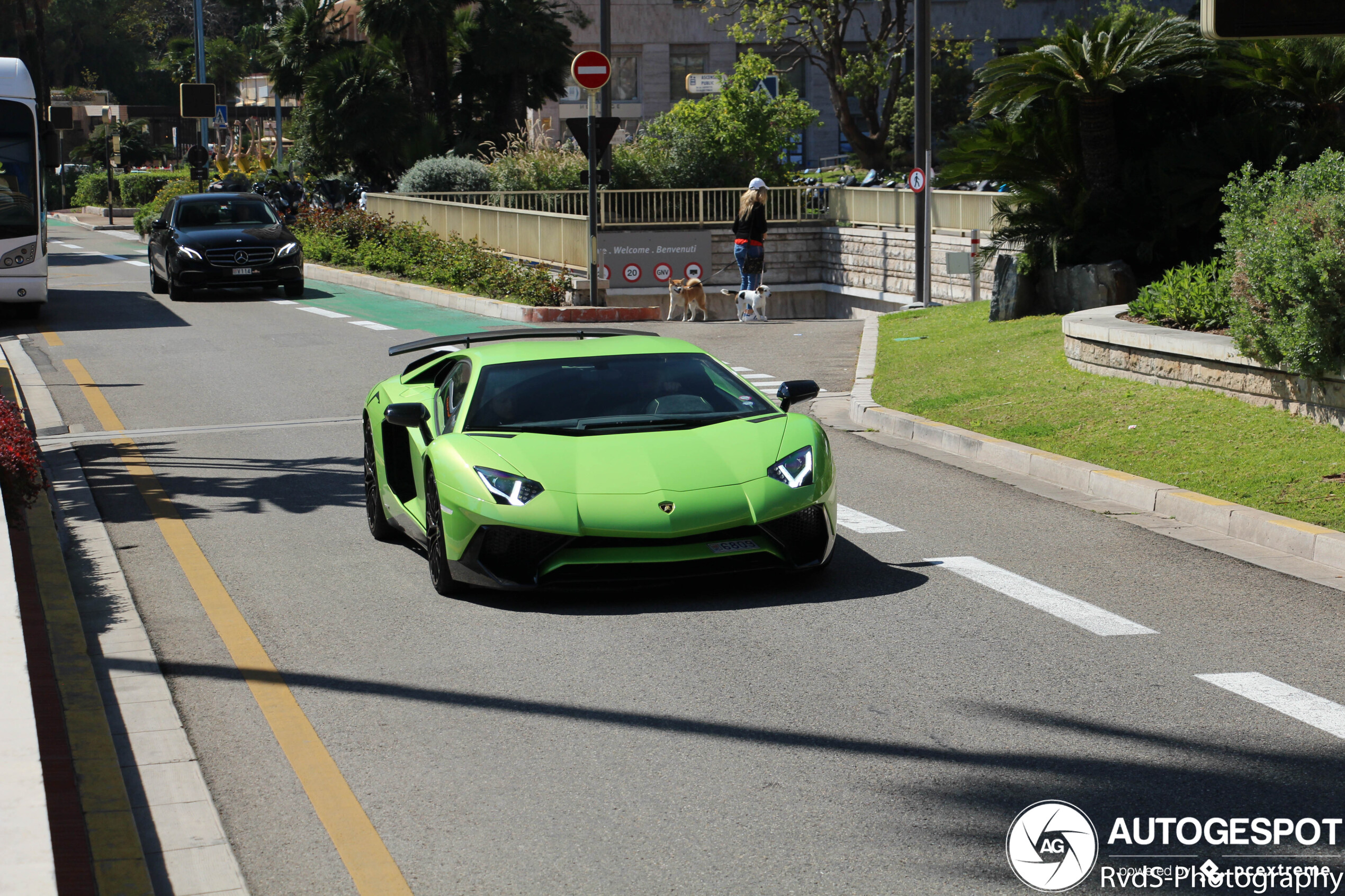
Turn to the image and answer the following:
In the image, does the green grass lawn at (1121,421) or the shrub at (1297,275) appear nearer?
the green grass lawn at (1121,421)

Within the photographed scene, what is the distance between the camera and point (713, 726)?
5805 millimetres

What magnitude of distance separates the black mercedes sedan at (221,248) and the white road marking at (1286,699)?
2234cm

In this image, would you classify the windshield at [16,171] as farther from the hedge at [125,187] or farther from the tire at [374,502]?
the hedge at [125,187]

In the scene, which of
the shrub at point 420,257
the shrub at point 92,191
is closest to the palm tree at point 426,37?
the shrub at point 420,257

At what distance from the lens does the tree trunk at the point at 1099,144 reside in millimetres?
18047

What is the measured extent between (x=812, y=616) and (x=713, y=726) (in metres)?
1.65

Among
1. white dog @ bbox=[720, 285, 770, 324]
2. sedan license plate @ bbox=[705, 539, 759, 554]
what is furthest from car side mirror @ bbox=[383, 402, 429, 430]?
white dog @ bbox=[720, 285, 770, 324]

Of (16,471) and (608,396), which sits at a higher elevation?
(608,396)

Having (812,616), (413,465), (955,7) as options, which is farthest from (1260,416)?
(955,7)

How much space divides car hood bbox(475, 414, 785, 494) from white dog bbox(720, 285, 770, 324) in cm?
1649

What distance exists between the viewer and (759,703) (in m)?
6.07

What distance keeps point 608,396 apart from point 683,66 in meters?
63.7

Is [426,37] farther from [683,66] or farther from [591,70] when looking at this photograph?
[683,66]

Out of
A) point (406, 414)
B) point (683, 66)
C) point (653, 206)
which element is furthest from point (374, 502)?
point (683, 66)
